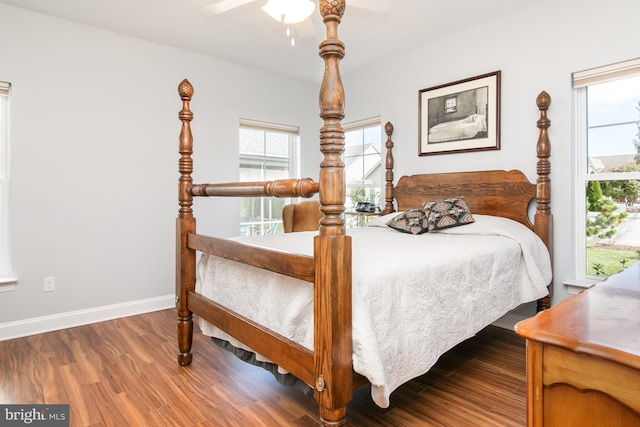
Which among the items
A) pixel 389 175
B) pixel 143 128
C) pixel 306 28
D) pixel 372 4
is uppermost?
pixel 372 4

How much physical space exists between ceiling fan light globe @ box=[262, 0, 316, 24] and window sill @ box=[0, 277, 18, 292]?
265 cm

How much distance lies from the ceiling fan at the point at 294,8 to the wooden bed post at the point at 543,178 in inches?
52.9

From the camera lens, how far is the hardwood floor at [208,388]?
1.66m

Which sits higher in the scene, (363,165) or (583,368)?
(363,165)

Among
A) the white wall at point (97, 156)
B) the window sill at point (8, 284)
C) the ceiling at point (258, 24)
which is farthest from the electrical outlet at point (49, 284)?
the ceiling at point (258, 24)

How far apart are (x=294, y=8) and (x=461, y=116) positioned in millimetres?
1748

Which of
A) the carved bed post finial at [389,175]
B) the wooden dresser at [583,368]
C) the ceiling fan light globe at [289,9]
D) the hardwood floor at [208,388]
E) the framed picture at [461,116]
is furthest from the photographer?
Result: the carved bed post finial at [389,175]

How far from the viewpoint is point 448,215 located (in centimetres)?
263

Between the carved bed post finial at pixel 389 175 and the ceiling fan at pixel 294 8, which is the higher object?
the ceiling fan at pixel 294 8

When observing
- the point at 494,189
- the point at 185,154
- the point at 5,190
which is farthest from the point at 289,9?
the point at 5,190

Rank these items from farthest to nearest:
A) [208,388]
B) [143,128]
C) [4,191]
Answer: [143,128] < [4,191] < [208,388]

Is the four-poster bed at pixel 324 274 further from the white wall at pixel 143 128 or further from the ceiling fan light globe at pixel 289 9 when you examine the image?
the ceiling fan light globe at pixel 289 9

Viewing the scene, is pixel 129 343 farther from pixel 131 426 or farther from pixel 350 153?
→ pixel 350 153

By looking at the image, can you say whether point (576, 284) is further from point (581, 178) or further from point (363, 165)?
point (363, 165)
